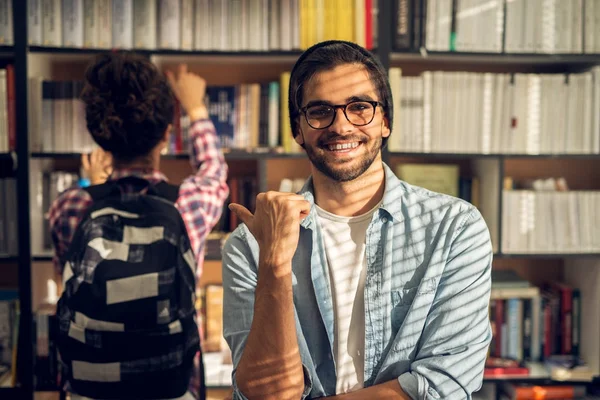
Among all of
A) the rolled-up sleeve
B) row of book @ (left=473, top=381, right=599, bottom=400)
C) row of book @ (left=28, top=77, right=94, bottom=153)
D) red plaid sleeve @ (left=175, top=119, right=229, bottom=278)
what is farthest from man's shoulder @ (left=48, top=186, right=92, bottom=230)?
row of book @ (left=473, top=381, right=599, bottom=400)

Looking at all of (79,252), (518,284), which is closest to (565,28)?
(518,284)

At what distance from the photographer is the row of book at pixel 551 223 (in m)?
2.34

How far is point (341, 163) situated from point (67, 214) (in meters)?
0.82

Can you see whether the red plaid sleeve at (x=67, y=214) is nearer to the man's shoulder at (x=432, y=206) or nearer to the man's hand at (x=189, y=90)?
the man's hand at (x=189, y=90)

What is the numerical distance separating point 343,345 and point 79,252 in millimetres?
684

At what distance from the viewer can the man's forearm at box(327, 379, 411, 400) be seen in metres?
1.14

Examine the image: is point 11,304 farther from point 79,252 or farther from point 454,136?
point 454,136

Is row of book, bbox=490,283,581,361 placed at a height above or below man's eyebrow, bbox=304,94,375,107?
below

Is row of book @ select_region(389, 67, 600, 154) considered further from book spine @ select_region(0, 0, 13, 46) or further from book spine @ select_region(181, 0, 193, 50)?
book spine @ select_region(0, 0, 13, 46)

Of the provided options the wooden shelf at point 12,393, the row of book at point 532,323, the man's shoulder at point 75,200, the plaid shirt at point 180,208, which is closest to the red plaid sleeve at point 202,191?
the plaid shirt at point 180,208

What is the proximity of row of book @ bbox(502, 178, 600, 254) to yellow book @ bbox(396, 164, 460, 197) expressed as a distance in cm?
20

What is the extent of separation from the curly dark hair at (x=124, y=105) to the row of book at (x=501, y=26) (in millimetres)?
1042

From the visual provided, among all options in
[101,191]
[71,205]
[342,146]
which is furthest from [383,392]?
[71,205]

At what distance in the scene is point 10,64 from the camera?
7.59 feet
